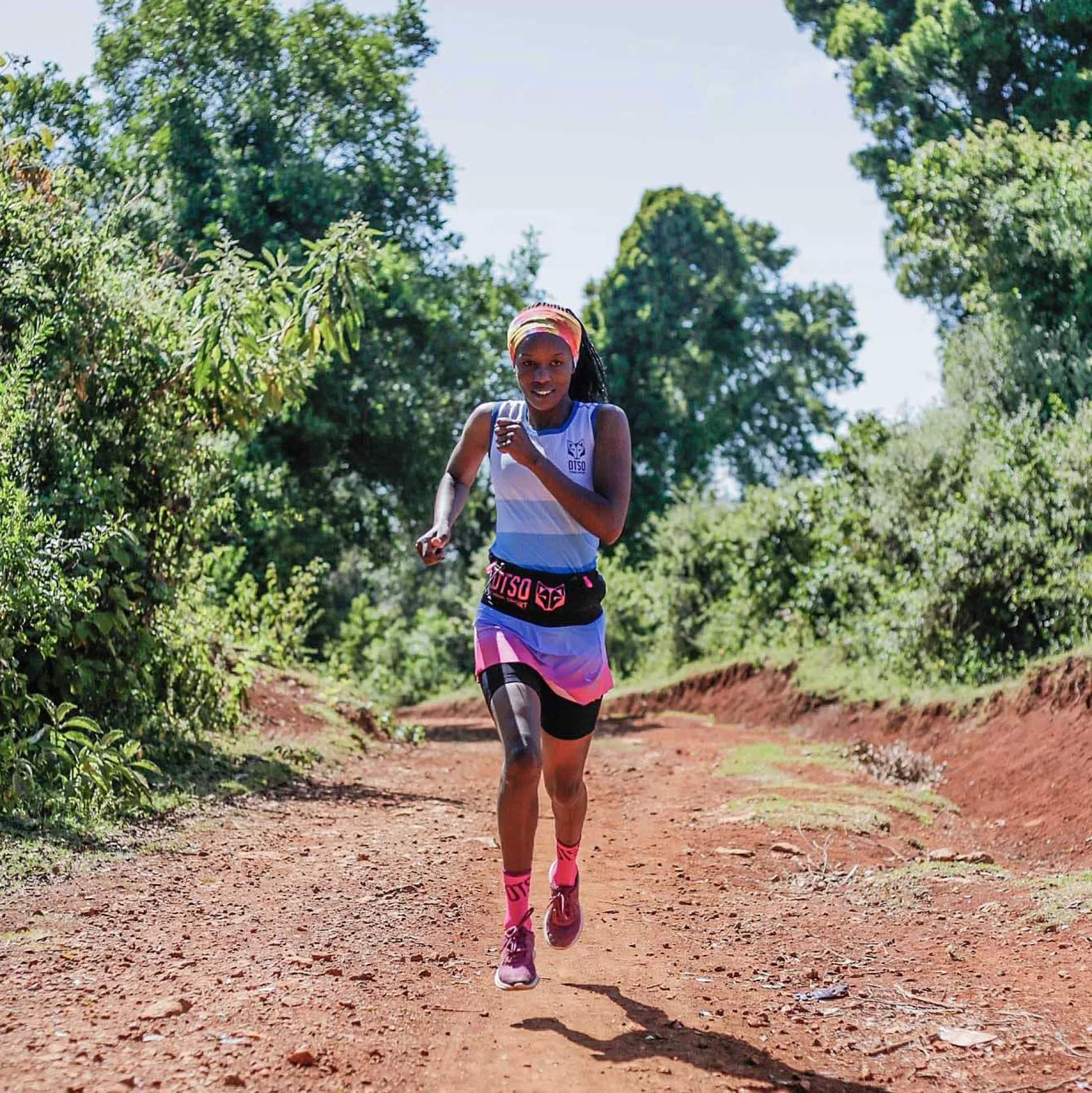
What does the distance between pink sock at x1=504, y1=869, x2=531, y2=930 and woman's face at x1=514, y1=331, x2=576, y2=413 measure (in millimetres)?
1574

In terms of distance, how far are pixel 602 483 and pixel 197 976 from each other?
6.81 feet

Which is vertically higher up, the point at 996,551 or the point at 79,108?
the point at 79,108

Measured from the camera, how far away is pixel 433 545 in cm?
430

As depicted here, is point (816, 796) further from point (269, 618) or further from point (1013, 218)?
point (1013, 218)

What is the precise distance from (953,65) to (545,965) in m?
23.3

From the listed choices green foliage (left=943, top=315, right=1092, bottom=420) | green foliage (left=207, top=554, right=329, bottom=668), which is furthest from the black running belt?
green foliage (left=943, top=315, right=1092, bottom=420)

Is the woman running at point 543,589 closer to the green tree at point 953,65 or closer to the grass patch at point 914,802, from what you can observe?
the grass patch at point 914,802

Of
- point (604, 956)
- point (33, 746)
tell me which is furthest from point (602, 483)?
point (33, 746)

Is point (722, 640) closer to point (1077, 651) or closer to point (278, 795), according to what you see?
point (1077, 651)

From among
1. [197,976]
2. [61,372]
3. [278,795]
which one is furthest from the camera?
[278,795]

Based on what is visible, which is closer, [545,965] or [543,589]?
[543,589]

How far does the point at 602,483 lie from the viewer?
4.52 meters

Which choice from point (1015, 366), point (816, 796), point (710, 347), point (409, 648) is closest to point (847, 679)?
point (1015, 366)

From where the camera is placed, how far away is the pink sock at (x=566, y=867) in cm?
467
